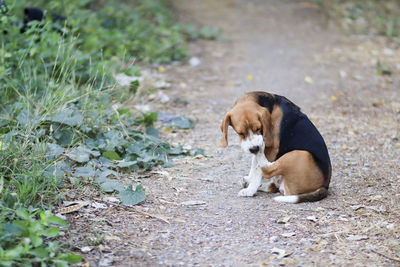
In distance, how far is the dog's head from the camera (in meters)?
3.95

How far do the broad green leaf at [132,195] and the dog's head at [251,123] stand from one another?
91cm

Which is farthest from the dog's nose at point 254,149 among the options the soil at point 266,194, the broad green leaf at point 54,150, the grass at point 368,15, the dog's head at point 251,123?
the grass at point 368,15

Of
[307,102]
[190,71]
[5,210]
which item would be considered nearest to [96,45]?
[190,71]

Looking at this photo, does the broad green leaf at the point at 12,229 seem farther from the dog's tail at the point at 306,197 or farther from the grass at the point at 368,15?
the grass at the point at 368,15

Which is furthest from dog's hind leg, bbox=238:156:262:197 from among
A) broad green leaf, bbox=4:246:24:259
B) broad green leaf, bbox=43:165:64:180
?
Result: broad green leaf, bbox=4:246:24:259

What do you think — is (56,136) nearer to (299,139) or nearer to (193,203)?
(193,203)

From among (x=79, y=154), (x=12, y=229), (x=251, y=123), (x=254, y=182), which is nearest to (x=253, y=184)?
(x=254, y=182)

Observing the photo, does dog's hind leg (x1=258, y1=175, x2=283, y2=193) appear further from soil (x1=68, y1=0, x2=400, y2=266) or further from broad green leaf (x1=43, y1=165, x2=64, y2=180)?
broad green leaf (x1=43, y1=165, x2=64, y2=180)

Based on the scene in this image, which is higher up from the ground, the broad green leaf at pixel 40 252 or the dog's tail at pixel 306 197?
the broad green leaf at pixel 40 252

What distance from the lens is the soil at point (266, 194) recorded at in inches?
134

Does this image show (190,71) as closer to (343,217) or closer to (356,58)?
(356,58)

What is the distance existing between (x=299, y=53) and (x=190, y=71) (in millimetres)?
2245

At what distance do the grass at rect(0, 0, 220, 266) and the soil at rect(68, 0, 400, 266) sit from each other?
0.87 feet

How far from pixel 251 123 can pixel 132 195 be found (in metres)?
1.13
